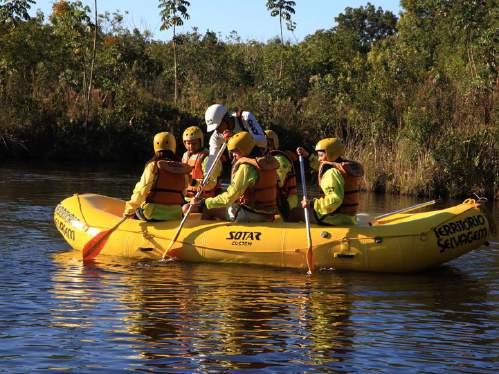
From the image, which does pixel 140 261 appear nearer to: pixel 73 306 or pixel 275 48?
pixel 73 306

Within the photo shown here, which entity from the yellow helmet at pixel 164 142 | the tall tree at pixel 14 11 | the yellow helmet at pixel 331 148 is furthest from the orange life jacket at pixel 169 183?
the tall tree at pixel 14 11

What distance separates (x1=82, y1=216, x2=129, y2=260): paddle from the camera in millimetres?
10242

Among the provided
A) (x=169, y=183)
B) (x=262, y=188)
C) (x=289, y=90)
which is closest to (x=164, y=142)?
(x=169, y=183)

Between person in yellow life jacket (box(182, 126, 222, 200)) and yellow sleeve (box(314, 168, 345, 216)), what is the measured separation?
1410 mm

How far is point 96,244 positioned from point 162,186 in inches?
38.6

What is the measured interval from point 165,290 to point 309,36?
2951cm

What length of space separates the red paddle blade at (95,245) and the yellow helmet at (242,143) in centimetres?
170

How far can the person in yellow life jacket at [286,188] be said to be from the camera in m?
10.5

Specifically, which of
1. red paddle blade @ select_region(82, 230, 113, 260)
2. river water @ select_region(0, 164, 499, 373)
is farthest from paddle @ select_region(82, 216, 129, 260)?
river water @ select_region(0, 164, 499, 373)

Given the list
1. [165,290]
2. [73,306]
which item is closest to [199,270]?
[165,290]

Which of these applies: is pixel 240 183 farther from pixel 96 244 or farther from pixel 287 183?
pixel 96 244

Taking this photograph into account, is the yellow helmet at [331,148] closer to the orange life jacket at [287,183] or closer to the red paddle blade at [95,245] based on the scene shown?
the orange life jacket at [287,183]

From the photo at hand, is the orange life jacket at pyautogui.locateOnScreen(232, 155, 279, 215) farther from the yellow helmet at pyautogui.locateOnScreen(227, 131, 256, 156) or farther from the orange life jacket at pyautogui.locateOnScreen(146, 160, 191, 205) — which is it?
the orange life jacket at pyautogui.locateOnScreen(146, 160, 191, 205)

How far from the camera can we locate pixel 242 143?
9.65m
